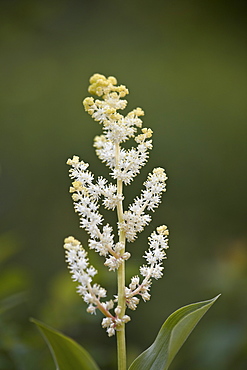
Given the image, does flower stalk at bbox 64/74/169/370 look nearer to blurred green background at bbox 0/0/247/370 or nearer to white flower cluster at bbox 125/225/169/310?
white flower cluster at bbox 125/225/169/310

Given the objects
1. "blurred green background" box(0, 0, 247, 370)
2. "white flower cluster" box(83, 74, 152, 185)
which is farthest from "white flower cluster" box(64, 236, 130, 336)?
"blurred green background" box(0, 0, 247, 370)

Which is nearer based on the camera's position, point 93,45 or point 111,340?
point 111,340

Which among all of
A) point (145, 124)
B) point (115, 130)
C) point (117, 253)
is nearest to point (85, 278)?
point (117, 253)
